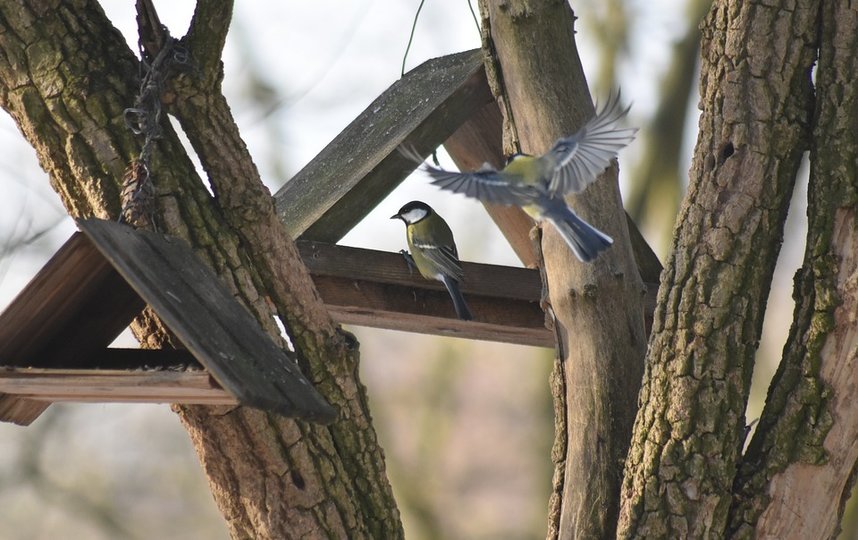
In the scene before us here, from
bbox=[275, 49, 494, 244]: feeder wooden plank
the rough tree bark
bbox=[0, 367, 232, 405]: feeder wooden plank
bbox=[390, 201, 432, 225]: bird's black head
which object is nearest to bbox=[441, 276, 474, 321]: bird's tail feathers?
bbox=[275, 49, 494, 244]: feeder wooden plank

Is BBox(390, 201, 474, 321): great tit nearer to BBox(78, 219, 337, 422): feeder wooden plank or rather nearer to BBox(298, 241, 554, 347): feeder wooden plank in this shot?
BBox(298, 241, 554, 347): feeder wooden plank

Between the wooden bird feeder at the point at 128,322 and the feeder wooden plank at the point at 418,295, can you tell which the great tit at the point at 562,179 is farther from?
the wooden bird feeder at the point at 128,322

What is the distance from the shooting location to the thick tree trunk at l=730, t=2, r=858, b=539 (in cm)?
218

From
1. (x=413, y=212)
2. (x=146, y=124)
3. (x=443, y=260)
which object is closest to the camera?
(x=146, y=124)

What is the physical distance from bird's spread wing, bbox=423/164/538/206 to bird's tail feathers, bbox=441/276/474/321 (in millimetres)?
508

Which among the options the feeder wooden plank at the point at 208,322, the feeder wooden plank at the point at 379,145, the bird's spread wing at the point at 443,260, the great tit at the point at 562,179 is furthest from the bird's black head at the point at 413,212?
the feeder wooden plank at the point at 208,322

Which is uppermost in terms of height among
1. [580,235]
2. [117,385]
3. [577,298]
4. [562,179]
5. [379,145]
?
[379,145]

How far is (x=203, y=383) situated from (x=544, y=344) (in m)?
1.78

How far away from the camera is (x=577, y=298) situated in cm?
262

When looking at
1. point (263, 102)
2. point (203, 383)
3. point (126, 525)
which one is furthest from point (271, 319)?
point (126, 525)

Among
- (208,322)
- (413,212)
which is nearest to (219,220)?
(208,322)

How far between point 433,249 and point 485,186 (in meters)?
1.10

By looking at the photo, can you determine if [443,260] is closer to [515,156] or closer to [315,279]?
[315,279]

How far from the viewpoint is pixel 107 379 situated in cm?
189
